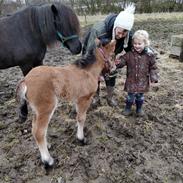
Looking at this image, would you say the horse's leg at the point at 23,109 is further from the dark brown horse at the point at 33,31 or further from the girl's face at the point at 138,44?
the girl's face at the point at 138,44

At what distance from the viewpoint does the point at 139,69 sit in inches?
142

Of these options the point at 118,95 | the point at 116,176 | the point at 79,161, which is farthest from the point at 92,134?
the point at 118,95

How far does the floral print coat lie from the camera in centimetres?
359

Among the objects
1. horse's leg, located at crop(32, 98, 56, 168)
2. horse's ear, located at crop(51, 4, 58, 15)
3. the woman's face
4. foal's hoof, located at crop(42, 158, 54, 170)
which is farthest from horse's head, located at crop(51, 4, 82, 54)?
foal's hoof, located at crop(42, 158, 54, 170)

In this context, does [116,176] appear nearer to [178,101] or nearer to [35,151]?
[35,151]

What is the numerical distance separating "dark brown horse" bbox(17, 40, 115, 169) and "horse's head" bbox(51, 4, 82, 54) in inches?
39.6

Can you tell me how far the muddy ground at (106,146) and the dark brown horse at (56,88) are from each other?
8.7 inches

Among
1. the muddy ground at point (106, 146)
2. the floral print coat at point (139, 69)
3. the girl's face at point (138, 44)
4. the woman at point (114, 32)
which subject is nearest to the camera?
the muddy ground at point (106, 146)

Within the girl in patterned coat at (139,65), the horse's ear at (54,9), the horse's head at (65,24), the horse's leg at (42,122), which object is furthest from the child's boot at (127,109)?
the horse's ear at (54,9)

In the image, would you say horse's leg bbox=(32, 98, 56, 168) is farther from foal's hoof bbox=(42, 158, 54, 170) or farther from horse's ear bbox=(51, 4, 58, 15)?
horse's ear bbox=(51, 4, 58, 15)

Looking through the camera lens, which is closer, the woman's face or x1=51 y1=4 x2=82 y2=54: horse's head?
the woman's face

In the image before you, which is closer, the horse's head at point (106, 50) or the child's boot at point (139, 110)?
the horse's head at point (106, 50)

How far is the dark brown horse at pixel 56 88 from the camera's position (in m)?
Answer: 2.75

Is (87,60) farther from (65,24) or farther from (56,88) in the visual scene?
(65,24)
